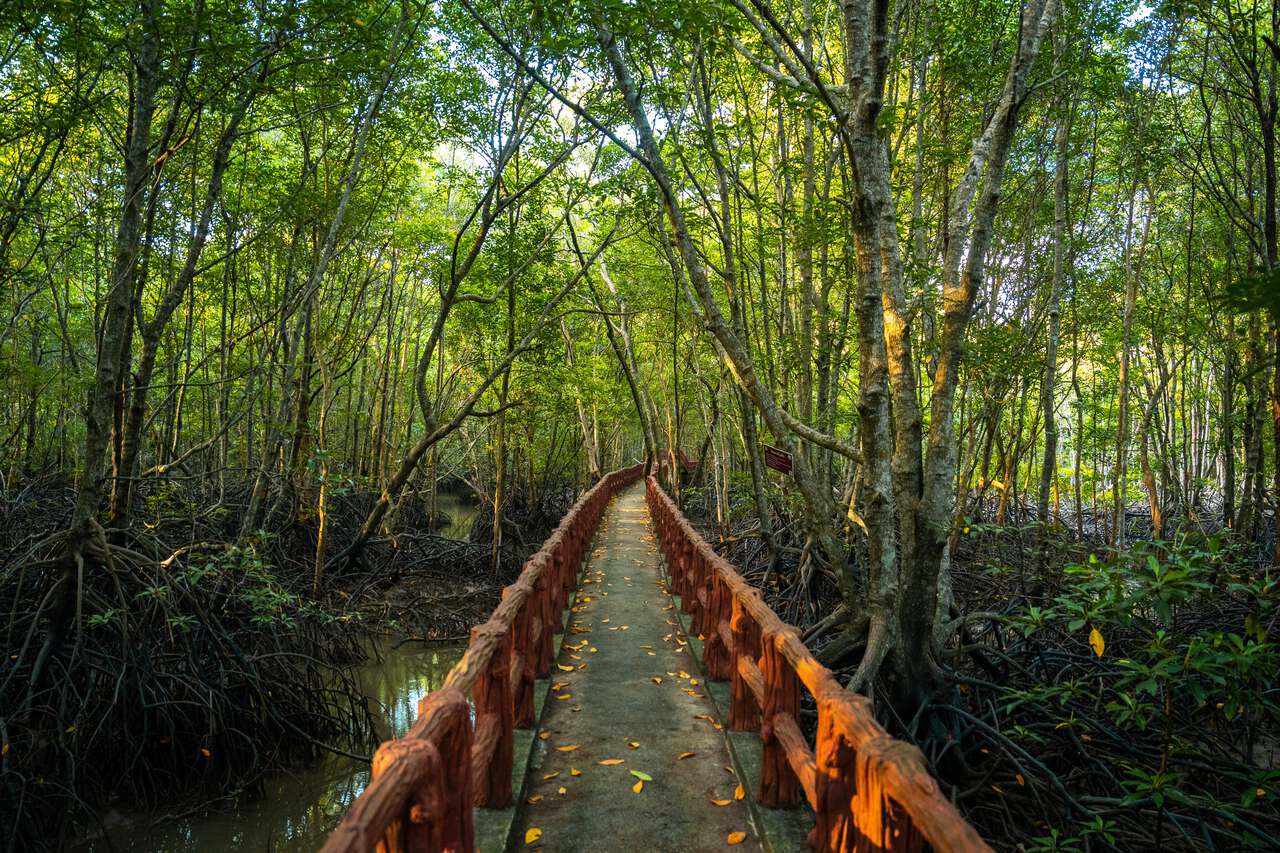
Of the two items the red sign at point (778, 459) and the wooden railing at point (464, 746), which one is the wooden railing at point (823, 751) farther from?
the wooden railing at point (464, 746)

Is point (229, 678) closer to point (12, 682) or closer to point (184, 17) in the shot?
point (12, 682)

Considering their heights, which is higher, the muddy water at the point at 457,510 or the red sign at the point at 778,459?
the red sign at the point at 778,459

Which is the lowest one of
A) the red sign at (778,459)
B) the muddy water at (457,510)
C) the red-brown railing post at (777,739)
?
the muddy water at (457,510)

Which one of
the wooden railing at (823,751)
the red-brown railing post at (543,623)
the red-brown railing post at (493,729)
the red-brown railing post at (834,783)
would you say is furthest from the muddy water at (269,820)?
the red-brown railing post at (834,783)

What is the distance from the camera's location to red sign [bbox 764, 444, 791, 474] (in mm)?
5828

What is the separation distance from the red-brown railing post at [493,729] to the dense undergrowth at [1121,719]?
272cm

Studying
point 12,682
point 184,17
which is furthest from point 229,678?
point 184,17

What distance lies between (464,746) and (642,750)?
211cm

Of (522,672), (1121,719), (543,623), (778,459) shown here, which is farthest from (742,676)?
(1121,719)

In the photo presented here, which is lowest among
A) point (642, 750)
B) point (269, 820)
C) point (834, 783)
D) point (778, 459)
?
point (269, 820)

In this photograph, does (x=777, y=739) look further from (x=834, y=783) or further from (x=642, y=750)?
(x=642, y=750)

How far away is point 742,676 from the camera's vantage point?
15.2 feet

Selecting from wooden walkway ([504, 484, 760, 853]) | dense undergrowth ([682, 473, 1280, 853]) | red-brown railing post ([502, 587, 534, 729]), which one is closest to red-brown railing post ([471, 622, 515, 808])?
wooden walkway ([504, 484, 760, 853])

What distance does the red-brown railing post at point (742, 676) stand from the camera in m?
4.66
